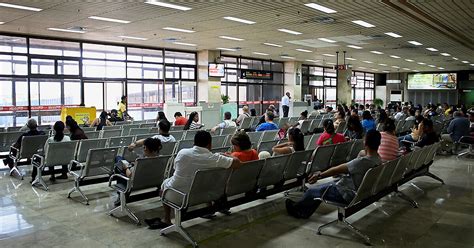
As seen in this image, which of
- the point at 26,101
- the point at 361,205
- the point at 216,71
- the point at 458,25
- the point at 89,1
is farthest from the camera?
the point at 216,71

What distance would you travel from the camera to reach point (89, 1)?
7.98 m

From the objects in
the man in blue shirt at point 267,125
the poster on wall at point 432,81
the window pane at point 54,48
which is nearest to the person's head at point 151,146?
the man in blue shirt at point 267,125

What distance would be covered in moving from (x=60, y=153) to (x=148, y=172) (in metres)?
2.18

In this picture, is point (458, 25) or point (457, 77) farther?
point (457, 77)

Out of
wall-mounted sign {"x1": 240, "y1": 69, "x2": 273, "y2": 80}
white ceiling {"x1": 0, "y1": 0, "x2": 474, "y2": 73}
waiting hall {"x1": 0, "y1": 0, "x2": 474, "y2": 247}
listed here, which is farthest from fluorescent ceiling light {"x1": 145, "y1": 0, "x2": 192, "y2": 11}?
wall-mounted sign {"x1": 240, "y1": 69, "x2": 273, "y2": 80}

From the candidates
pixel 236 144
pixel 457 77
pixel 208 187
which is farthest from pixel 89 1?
pixel 457 77

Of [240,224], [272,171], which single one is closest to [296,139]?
[272,171]

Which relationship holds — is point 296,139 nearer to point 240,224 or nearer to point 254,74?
point 240,224

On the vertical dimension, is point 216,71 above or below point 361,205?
above

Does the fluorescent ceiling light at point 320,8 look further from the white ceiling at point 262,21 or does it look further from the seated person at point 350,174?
the seated person at point 350,174

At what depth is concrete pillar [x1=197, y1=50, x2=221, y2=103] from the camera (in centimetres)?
1768

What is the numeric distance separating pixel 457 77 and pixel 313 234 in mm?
32919

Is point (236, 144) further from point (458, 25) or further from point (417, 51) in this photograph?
point (417, 51)

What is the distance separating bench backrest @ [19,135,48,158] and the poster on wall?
3268 cm
